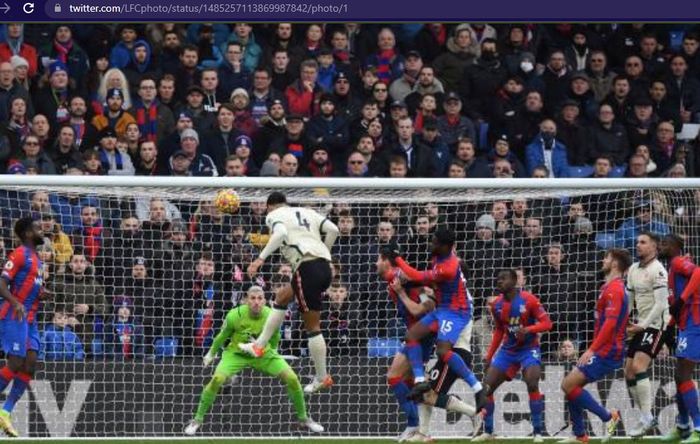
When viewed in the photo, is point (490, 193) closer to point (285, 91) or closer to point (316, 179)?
point (316, 179)

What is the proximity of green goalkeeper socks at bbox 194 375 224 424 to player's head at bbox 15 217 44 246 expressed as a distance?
2.42 metres

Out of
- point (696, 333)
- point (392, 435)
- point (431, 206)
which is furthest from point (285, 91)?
point (696, 333)

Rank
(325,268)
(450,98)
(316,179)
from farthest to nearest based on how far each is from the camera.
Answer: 1. (450,98)
2. (316,179)
3. (325,268)

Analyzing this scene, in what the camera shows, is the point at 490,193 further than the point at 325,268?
Yes

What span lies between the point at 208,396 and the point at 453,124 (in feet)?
18.0

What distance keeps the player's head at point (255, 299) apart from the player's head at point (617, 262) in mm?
3865

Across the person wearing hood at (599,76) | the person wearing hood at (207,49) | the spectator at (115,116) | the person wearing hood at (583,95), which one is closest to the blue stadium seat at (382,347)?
the spectator at (115,116)

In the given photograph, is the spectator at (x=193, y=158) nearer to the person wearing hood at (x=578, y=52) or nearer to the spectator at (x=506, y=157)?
the spectator at (x=506, y=157)

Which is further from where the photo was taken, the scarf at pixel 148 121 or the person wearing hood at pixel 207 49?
the person wearing hood at pixel 207 49

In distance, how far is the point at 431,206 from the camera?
63.8ft

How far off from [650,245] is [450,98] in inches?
202

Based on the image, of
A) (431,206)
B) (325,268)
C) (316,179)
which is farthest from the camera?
(431,206)

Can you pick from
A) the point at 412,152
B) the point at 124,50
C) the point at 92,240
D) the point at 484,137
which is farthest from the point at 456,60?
the point at 92,240
